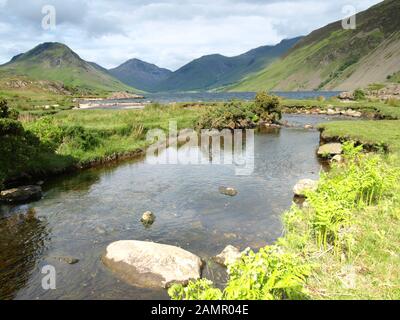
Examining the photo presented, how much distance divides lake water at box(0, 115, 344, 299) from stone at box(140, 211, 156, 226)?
14.2 inches

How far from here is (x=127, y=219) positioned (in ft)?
69.7

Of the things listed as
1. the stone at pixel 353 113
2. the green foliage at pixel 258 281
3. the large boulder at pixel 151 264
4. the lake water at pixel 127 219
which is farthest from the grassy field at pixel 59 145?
the stone at pixel 353 113

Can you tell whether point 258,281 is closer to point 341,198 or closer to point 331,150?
point 341,198

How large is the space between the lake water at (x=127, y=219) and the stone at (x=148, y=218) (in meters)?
0.36

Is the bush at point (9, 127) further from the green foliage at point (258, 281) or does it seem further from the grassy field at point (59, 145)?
the green foliage at point (258, 281)

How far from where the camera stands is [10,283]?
1411 centimetres

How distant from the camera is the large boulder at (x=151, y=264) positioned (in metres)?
14.0

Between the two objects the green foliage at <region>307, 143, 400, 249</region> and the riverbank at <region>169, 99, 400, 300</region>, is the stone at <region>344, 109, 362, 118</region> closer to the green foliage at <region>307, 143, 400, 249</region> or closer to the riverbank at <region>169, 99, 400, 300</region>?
the riverbank at <region>169, 99, 400, 300</region>

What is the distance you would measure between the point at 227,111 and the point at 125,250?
170ft

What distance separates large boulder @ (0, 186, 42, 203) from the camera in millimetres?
24516

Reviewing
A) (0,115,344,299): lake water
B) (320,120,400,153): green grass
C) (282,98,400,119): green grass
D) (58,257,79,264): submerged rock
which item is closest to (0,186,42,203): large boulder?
(0,115,344,299): lake water

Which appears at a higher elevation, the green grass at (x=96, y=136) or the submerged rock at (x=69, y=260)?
the green grass at (x=96, y=136)
